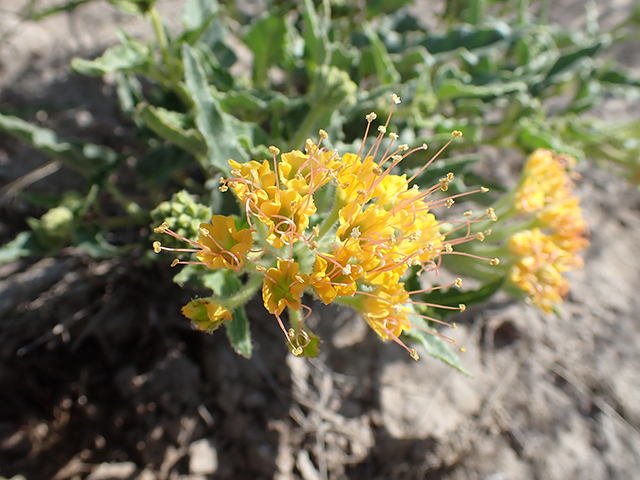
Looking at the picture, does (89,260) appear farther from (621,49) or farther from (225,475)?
(621,49)

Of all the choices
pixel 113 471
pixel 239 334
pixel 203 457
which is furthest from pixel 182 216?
pixel 113 471

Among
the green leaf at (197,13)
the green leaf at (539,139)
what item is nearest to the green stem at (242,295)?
the green leaf at (197,13)

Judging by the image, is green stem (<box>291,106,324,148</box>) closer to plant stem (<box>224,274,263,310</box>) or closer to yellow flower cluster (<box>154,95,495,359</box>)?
yellow flower cluster (<box>154,95,495,359</box>)

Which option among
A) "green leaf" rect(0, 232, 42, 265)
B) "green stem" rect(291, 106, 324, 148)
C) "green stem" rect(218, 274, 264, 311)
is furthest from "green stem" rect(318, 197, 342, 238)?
"green leaf" rect(0, 232, 42, 265)

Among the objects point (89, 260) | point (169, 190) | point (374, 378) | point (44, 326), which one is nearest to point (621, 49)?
point (374, 378)

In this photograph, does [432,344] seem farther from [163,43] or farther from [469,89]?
[163,43]

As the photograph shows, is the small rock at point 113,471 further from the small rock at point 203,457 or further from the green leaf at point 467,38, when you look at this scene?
the green leaf at point 467,38
